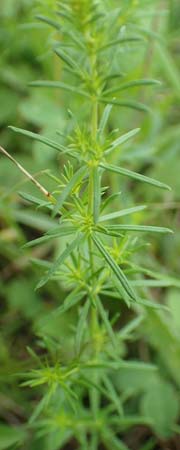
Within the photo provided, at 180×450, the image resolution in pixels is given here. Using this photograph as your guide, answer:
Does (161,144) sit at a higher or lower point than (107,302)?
higher

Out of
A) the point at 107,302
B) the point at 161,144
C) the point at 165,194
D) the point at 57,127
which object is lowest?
the point at 107,302

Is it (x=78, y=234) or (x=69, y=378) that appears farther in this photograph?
(x=69, y=378)

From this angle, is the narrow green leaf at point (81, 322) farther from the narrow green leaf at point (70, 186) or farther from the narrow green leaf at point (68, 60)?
the narrow green leaf at point (68, 60)

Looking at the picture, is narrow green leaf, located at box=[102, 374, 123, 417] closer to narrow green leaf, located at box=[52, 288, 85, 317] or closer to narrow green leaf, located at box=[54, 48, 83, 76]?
narrow green leaf, located at box=[52, 288, 85, 317]

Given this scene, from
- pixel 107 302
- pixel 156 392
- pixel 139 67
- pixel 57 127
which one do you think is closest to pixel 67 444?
pixel 156 392

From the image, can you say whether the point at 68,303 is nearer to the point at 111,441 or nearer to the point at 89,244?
the point at 89,244

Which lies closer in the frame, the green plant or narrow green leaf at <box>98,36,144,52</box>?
the green plant

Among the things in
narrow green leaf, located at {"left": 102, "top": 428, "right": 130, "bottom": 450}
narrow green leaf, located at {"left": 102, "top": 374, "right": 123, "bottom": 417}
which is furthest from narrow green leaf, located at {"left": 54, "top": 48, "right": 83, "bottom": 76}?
narrow green leaf, located at {"left": 102, "top": 428, "right": 130, "bottom": 450}

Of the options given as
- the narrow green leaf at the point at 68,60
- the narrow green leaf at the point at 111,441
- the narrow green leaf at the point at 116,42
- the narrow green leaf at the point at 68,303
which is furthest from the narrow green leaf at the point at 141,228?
the narrow green leaf at the point at 111,441

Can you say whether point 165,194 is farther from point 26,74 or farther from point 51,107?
Result: point 26,74
